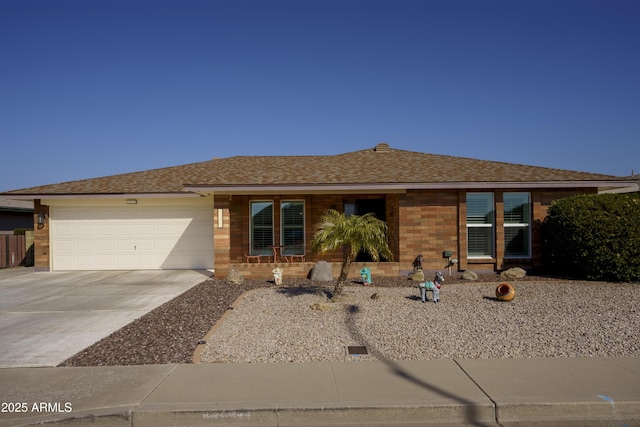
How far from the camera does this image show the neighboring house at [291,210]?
13055 millimetres

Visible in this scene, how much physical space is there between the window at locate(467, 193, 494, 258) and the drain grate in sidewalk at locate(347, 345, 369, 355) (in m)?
8.28

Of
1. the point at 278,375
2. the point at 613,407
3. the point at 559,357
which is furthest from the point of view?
the point at 559,357

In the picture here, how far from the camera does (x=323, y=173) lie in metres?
14.4

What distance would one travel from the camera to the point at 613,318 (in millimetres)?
7656

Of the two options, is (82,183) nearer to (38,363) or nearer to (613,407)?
(38,363)

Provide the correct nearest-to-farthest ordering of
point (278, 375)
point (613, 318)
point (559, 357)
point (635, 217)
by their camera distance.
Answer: point (278, 375), point (559, 357), point (613, 318), point (635, 217)

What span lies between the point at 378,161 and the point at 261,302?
8785 mm

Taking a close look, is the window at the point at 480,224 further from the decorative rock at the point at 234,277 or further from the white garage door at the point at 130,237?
the white garage door at the point at 130,237

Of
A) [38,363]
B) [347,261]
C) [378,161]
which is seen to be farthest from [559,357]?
[378,161]

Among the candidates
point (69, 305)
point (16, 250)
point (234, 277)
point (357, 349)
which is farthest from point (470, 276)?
point (16, 250)

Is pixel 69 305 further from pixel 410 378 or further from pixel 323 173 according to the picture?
pixel 323 173

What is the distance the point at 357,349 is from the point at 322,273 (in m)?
6.40

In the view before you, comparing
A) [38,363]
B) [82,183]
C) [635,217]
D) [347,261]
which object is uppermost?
[82,183]

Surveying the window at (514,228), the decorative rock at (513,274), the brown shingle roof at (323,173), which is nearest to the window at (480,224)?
the window at (514,228)
